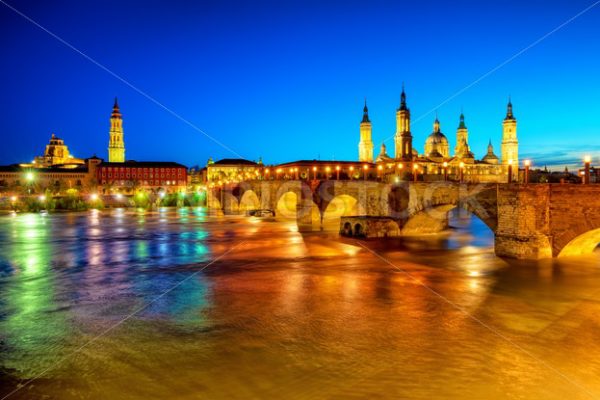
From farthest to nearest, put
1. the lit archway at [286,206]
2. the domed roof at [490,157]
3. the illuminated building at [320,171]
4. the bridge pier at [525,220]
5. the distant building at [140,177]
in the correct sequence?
1. the distant building at [140,177]
2. the domed roof at [490,157]
3. the illuminated building at [320,171]
4. the lit archway at [286,206]
5. the bridge pier at [525,220]

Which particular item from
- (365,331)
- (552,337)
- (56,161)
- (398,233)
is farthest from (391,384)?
(56,161)

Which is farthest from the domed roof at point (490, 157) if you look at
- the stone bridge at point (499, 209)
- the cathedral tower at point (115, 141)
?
the cathedral tower at point (115, 141)

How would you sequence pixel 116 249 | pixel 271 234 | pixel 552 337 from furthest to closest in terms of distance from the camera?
pixel 271 234, pixel 116 249, pixel 552 337

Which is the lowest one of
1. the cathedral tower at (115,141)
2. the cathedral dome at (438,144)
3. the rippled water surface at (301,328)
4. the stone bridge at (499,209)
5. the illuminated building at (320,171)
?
the rippled water surface at (301,328)

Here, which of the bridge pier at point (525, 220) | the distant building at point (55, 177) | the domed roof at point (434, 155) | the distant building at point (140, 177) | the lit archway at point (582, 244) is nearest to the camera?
the lit archway at point (582, 244)

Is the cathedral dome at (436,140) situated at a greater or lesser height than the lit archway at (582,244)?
greater

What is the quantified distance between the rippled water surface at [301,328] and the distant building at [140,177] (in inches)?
4101

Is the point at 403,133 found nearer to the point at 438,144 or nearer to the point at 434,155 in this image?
the point at 434,155

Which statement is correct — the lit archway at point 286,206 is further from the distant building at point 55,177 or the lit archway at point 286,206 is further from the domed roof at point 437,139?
the distant building at point 55,177

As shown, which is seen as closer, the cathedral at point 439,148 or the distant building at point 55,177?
the cathedral at point 439,148

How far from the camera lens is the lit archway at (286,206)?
181ft

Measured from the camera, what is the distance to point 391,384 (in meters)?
8.23

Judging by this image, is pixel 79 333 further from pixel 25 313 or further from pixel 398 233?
pixel 398 233

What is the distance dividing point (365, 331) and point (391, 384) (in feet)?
9.37
